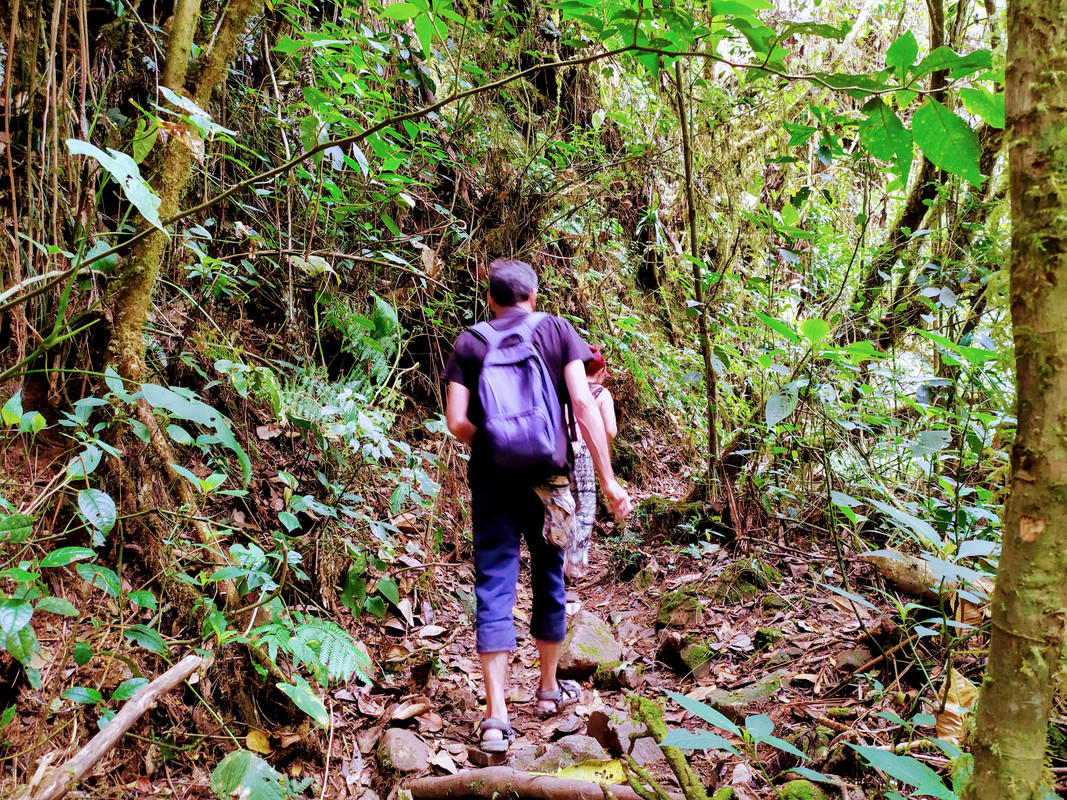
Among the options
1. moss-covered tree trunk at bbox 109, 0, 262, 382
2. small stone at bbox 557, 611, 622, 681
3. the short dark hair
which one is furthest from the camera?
small stone at bbox 557, 611, 622, 681

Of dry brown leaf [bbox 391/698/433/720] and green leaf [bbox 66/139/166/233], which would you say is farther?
dry brown leaf [bbox 391/698/433/720]

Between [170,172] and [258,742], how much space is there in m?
2.22

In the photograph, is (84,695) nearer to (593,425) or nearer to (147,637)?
(147,637)

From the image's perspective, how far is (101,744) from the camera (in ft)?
5.00

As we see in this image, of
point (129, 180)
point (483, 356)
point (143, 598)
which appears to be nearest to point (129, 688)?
point (143, 598)

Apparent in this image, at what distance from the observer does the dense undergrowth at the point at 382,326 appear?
186 centimetres

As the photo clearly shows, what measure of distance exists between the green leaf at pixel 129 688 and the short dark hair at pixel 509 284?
1.96 meters

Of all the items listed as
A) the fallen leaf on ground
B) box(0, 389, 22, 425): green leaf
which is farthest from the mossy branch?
box(0, 389, 22, 425): green leaf

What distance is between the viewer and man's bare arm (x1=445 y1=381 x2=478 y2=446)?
278 cm

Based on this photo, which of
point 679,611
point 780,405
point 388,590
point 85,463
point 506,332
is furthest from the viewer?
point 679,611

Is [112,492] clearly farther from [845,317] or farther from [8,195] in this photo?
[845,317]

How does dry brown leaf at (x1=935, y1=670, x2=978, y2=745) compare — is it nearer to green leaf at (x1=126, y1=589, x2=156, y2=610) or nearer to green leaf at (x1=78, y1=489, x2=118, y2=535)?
green leaf at (x1=126, y1=589, x2=156, y2=610)

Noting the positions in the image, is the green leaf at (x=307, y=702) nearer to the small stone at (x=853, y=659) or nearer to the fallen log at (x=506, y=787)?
the fallen log at (x=506, y=787)

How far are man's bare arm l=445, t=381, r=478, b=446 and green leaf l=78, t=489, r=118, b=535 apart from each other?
1311 mm
